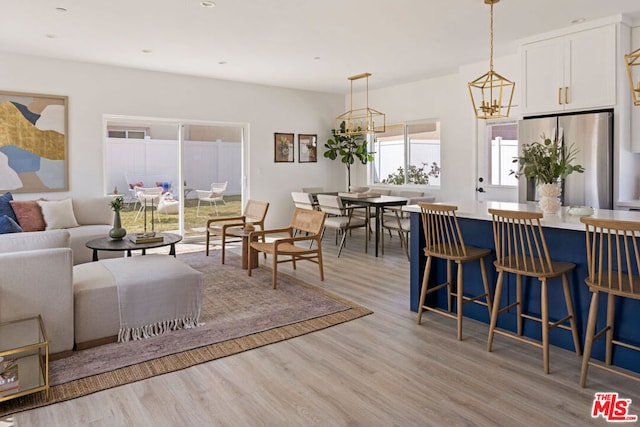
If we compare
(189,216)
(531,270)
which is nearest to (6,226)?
(189,216)

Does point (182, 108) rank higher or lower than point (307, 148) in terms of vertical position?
higher

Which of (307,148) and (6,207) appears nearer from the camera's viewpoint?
(6,207)

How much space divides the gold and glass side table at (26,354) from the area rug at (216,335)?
0.27 feet

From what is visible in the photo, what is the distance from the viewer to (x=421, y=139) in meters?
7.91

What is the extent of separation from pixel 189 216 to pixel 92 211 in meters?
1.81

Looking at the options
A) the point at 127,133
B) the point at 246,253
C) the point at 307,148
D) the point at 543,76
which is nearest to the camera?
the point at 543,76

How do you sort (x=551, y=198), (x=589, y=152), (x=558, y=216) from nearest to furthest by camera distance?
1. (x=558, y=216)
2. (x=551, y=198)
3. (x=589, y=152)

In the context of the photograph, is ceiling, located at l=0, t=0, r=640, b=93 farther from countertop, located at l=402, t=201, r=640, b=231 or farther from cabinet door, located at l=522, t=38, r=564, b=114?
countertop, located at l=402, t=201, r=640, b=231

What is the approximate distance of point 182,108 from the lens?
723 cm

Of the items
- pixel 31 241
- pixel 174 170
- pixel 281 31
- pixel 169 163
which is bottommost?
pixel 31 241

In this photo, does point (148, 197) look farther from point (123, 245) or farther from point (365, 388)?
point (365, 388)

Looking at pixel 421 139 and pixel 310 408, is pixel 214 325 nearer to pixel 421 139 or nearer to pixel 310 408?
pixel 310 408

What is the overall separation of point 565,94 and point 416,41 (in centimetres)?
178

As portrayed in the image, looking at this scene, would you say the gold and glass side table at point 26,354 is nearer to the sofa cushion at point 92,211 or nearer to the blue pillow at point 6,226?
the blue pillow at point 6,226
